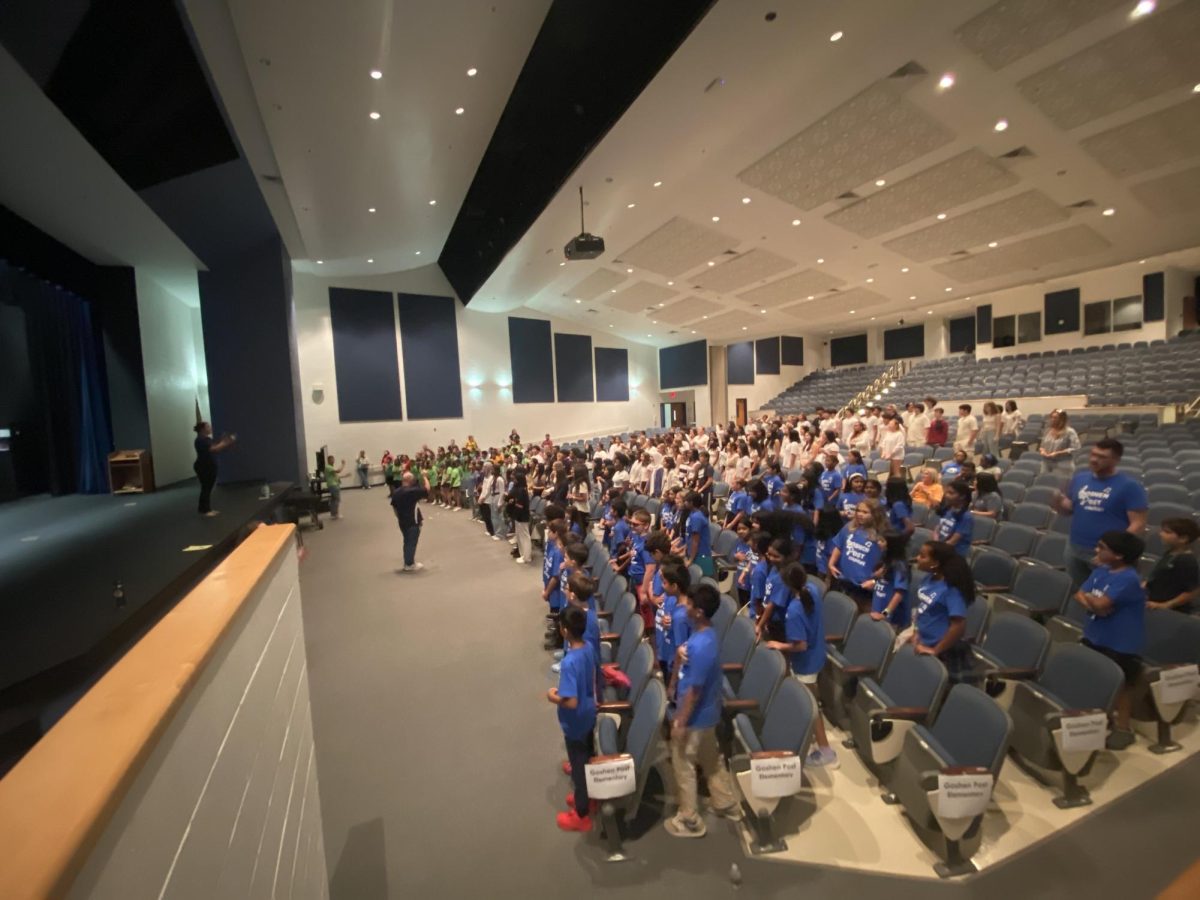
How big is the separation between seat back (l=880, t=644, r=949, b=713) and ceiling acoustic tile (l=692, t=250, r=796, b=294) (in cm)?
1148

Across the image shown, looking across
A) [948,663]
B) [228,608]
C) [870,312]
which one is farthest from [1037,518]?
[870,312]

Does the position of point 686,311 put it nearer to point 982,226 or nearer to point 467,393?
point 467,393

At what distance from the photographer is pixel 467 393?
62.8ft

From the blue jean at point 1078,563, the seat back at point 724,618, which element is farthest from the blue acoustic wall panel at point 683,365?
the seat back at point 724,618

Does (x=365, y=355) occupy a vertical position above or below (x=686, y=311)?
below

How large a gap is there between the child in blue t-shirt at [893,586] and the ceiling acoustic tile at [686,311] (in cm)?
1412

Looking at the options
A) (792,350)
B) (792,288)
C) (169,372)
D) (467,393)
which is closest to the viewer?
(169,372)

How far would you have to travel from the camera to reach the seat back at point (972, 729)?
2410mm

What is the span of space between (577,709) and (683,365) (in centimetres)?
2298

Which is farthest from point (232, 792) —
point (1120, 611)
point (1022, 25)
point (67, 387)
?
point (67, 387)

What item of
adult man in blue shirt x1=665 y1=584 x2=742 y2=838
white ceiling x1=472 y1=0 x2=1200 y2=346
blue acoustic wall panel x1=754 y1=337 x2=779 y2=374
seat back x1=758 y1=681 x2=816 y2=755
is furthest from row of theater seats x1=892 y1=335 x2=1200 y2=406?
adult man in blue shirt x1=665 y1=584 x2=742 y2=838

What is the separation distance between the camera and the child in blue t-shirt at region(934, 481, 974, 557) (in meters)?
4.34

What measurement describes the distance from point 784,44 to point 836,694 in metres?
6.62

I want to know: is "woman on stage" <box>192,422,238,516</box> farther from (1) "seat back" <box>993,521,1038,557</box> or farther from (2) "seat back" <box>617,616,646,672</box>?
(1) "seat back" <box>993,521,1038,557</box>
